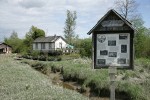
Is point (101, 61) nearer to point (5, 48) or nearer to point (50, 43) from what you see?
point (50, 43)

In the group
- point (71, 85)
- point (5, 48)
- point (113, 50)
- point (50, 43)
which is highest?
point (50, 43)

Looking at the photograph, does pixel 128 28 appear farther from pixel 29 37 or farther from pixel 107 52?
pixel 29 37

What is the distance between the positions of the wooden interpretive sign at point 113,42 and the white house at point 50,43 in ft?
182

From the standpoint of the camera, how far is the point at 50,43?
68.0 meters

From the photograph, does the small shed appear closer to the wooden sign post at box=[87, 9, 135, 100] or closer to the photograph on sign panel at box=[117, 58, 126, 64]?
the wooden sign post at box=[87, 9, 135, 100]

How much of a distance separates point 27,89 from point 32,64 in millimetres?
23188

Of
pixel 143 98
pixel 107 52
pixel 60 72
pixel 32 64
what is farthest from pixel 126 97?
pixel 32 64

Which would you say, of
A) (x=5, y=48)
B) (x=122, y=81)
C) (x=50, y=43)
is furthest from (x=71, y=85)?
(x=5, y=48)

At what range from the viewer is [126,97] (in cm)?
1705

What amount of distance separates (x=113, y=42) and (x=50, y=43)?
2272 inches

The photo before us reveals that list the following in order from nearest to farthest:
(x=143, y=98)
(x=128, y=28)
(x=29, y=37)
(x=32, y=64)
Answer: (x=128, y=28) < (x=143, y=98) < (x=32, y=64) < (x=29, y=37)

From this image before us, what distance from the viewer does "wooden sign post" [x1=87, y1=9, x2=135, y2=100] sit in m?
10.5

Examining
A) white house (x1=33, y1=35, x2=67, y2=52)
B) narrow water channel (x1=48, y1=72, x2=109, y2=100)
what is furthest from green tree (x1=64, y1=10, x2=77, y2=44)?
narrow water channel (x1=48, y1=72, x2=109, y2=100)

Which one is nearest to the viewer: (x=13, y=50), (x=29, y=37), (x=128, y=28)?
(x=128, y=28)
